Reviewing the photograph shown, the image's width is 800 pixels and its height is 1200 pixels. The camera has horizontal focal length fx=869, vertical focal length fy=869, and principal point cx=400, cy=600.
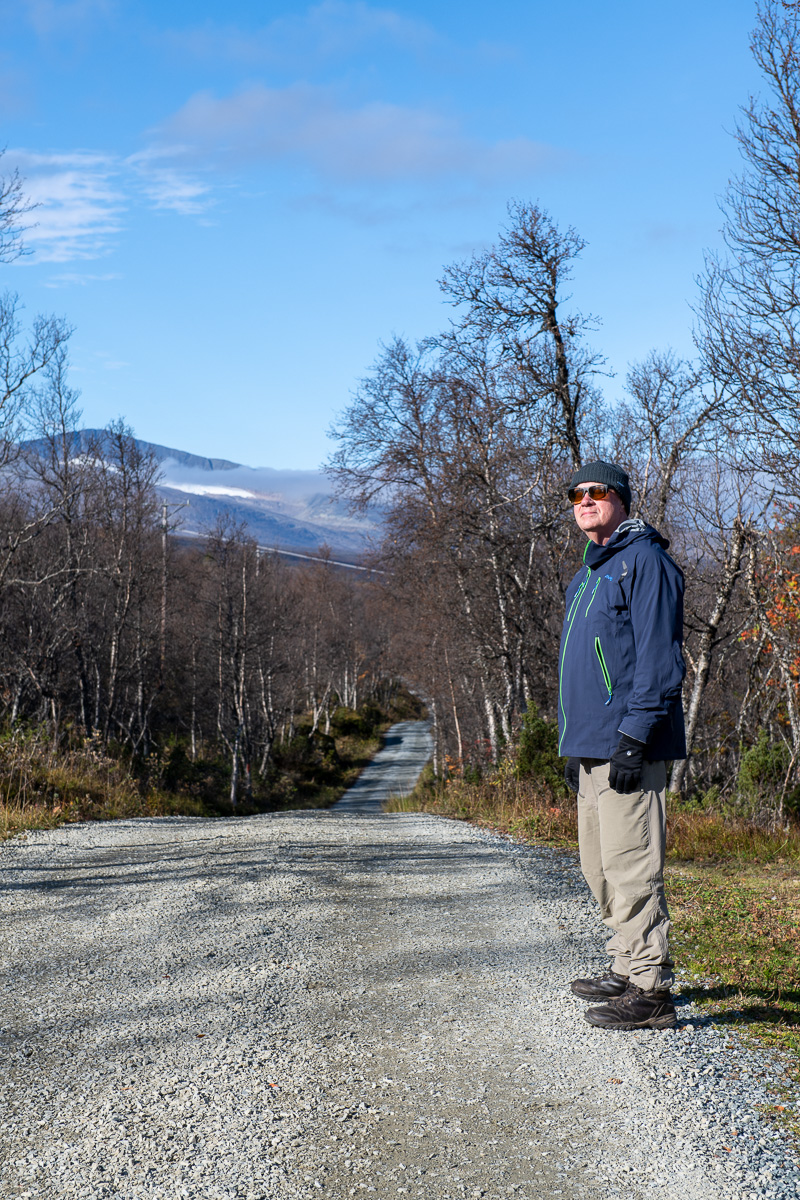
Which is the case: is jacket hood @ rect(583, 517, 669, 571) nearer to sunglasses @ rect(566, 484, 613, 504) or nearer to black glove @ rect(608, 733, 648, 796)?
sunglasses @ rect(566, 484, 613, 504)

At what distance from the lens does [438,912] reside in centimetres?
570

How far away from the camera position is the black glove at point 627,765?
3435mm

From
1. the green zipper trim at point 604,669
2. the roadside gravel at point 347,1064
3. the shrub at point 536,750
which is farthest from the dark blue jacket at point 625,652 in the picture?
the shrub at point 536,750

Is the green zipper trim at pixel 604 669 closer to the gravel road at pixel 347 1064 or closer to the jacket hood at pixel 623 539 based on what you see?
the jacket hood at pixel 623 539

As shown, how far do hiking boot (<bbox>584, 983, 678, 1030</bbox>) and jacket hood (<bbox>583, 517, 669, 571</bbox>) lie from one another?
184 cm

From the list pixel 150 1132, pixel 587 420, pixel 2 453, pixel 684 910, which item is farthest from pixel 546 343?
pixel 150 1132

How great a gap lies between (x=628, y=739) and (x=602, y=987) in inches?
49.4

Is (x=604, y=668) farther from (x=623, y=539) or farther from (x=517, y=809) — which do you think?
(x=517, y=809)

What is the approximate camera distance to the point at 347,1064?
3270 mm

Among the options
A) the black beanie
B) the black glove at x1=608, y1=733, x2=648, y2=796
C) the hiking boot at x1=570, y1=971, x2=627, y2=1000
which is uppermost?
the black beanie

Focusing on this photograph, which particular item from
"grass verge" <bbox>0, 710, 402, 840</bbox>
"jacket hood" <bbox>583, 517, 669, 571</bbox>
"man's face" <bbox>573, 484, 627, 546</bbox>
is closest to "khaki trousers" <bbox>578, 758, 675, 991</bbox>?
"jacket hood" <bbox>583, 517, 669, 571</bbox>

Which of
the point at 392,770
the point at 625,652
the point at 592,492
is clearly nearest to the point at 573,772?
the point at 625,652

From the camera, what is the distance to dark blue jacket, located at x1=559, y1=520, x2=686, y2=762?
3.46m

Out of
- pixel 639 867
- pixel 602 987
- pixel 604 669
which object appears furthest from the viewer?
pixel 602 987
